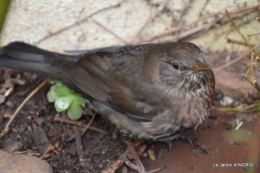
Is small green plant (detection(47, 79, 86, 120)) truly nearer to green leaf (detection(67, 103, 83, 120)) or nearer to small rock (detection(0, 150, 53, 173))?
green leaf (detection(67, 103, 83, 120))

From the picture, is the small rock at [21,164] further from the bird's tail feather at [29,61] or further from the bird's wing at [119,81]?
the bird's tail feather at [29,61]

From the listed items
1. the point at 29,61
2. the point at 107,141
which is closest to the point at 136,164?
the point at 107,141

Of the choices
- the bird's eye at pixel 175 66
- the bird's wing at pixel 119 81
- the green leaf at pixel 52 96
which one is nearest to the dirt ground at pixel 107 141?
the green leaf at pixel 52 96

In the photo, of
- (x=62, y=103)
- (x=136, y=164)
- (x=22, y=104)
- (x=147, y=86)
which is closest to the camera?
(x=147, y=86)

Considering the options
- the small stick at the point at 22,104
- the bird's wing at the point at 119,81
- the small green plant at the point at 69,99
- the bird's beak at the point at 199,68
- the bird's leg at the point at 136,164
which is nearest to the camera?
the bird's beak at the point at 199,68

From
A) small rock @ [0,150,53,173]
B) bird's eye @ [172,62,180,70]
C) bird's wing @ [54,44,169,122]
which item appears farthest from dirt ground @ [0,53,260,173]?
bird's eye @ [172,62,180,70]

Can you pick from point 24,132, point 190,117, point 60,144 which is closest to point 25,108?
point 24,132

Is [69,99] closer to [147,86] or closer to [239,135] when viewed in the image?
A: [147,86]
